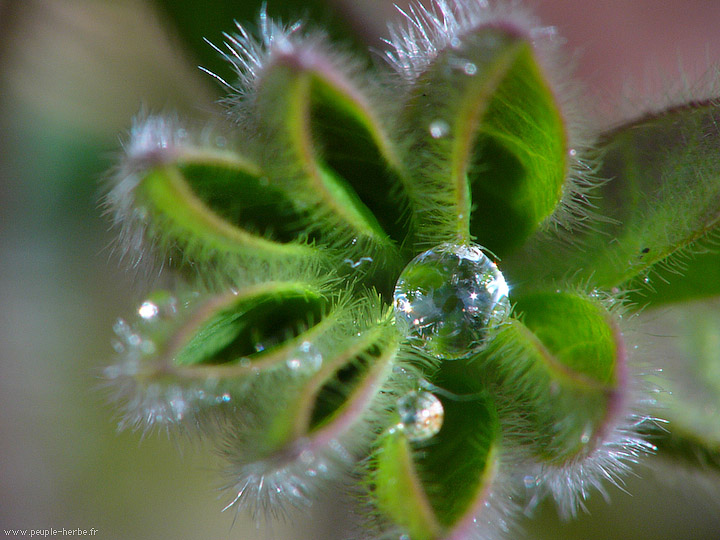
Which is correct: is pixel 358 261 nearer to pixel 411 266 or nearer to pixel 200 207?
pixel 411 266

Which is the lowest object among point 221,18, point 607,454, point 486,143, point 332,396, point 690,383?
point 690,383

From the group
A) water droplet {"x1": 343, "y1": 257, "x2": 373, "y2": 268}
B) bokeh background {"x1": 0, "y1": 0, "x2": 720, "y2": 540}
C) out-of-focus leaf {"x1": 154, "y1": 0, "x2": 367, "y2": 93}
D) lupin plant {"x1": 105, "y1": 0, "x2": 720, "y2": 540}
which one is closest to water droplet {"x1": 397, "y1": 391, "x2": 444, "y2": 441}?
lupin plant {"x1": 105, "y1": 0, "x2": 720, "y2": 540}

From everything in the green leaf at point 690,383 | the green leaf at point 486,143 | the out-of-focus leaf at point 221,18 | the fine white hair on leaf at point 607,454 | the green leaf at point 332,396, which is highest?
the out-of-focus leaf at point 221,18

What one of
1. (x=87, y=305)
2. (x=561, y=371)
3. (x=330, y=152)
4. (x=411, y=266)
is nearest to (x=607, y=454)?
(x=561, y=371)

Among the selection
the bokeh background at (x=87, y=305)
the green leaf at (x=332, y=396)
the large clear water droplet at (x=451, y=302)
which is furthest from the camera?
the bokeh background at (x=87, y=305)

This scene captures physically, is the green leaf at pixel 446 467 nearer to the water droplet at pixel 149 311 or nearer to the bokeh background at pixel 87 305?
the water droplet at pixel 149 311

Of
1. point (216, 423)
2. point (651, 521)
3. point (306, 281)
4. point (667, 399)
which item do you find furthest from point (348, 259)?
point (651, 521)

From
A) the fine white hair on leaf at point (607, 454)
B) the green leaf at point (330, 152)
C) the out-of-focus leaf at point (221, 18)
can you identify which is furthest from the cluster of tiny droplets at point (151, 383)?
the out-of-focus leaf at point (221, 18)

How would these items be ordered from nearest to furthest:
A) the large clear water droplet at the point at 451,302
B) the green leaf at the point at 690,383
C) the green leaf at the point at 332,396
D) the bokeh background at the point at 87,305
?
the green leaf at the point at 332,396 < the large clear water droplet at the point at 451,302 < the green leaf at the point at 690,383 < the bokeh background at the point at 87,305
